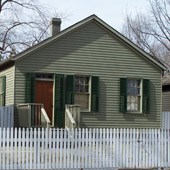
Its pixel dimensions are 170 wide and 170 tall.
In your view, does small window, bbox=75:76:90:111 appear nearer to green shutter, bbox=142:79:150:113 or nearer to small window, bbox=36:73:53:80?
small window, bbox=36:73:53:80

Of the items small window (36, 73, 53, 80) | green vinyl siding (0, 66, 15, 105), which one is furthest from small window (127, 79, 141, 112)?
green vinyl siding (0, 66, 15, 105)

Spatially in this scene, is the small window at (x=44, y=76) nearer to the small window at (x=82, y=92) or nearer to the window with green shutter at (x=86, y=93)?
the window with green shutter at (x=86, y=93)

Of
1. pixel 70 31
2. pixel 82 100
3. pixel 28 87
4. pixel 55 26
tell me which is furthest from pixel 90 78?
pixel 55 26

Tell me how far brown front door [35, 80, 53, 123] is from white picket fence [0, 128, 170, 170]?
26.4 ft

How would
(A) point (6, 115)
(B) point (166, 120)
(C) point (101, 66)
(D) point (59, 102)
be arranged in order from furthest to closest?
(B) point (166, 120)
(C) point (101, 66)
(D) point (59, 102)
(A) point (6, 115)

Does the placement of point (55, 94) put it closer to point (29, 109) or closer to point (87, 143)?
point (29, 109)

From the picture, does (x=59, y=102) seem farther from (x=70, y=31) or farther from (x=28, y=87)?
(x=70, y=31)

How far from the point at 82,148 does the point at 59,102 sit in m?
8.49

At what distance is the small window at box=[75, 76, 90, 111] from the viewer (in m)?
24.3

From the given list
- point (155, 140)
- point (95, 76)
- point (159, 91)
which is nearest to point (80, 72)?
point (95, 76)

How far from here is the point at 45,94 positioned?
23812 millimetres

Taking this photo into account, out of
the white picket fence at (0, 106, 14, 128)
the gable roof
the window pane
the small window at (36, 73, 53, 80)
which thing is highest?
the gable roof

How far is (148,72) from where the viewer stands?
25922mm

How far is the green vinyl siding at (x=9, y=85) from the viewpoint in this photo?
76.8ft
